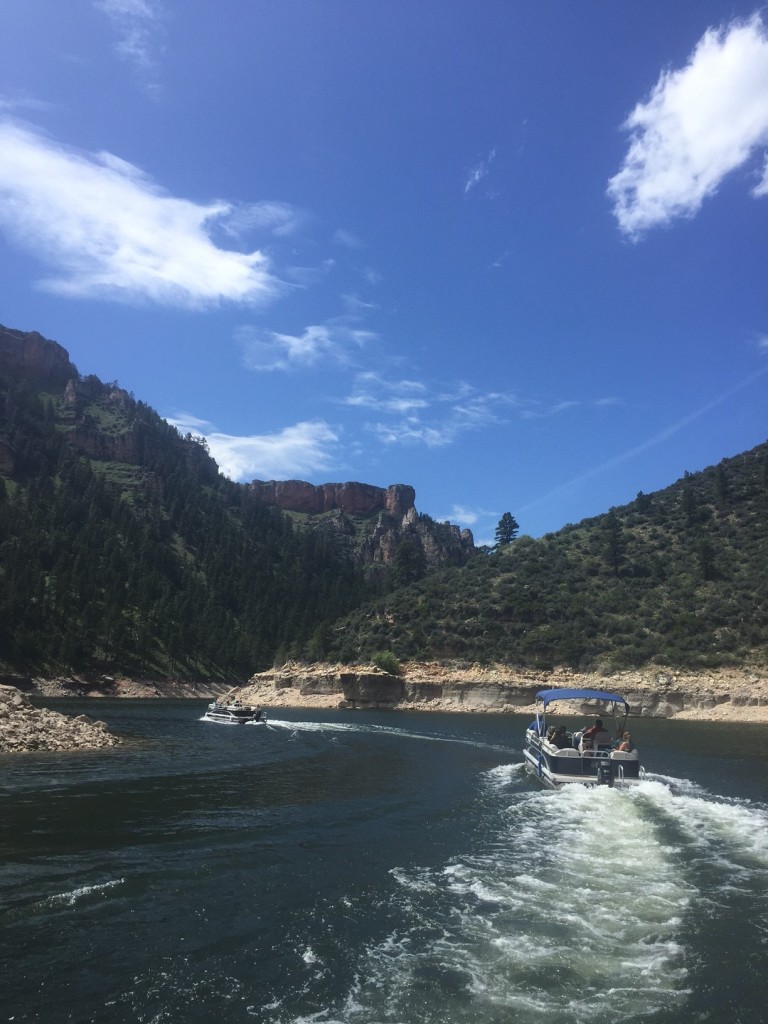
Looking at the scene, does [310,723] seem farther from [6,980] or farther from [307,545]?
[307,545]

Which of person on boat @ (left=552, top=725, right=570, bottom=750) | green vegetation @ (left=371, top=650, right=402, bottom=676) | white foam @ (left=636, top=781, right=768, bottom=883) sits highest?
green vegetation @ (left=371, top=650, right=402, bottom=676)

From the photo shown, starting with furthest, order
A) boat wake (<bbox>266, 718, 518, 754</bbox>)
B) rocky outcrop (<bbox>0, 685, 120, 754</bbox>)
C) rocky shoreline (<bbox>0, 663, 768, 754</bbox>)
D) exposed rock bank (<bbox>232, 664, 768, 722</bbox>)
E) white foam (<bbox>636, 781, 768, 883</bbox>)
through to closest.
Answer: rocky shoreline (<bbox>0, 663, 768, 754</bbox>), exposed rock bank (<bbox>232, 664, 768, 722</bbox>), boat wake (<bbox>266, 718, 518, 754</bbox>), rocky outcrop (<bbox>0, 685, 120, 754</bbox>), white foam (<bbox>636, 781, 768, 883</bbox>)

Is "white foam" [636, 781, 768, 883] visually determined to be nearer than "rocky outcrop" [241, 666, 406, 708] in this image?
Yes

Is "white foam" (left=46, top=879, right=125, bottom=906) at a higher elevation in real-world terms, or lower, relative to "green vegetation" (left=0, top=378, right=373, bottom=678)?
lower

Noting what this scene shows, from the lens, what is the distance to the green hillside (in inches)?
2921

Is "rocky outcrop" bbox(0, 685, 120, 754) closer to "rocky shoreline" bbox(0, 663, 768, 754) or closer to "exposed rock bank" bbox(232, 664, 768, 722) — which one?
"rocky shoreline" bbox(0, 663, 768, 754)

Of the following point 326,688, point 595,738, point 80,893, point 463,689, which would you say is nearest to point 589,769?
point 595,738

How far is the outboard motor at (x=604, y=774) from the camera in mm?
25453

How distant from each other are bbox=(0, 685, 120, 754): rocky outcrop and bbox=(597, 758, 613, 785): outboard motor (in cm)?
2433

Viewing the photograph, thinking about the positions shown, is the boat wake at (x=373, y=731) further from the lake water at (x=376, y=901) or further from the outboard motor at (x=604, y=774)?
the lake water at (x=376, y=901)

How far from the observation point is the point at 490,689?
251 feet

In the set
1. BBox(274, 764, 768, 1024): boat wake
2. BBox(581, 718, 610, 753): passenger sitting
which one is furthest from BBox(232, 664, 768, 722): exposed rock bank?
BBox(274, 764, 768, 1024): boat wake

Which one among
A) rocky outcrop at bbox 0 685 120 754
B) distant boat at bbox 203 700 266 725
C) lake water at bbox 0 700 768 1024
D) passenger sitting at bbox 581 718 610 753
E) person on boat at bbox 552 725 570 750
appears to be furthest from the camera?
distant boat at bbox 203 700 266 725

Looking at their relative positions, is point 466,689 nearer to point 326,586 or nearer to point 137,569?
point 137,569
